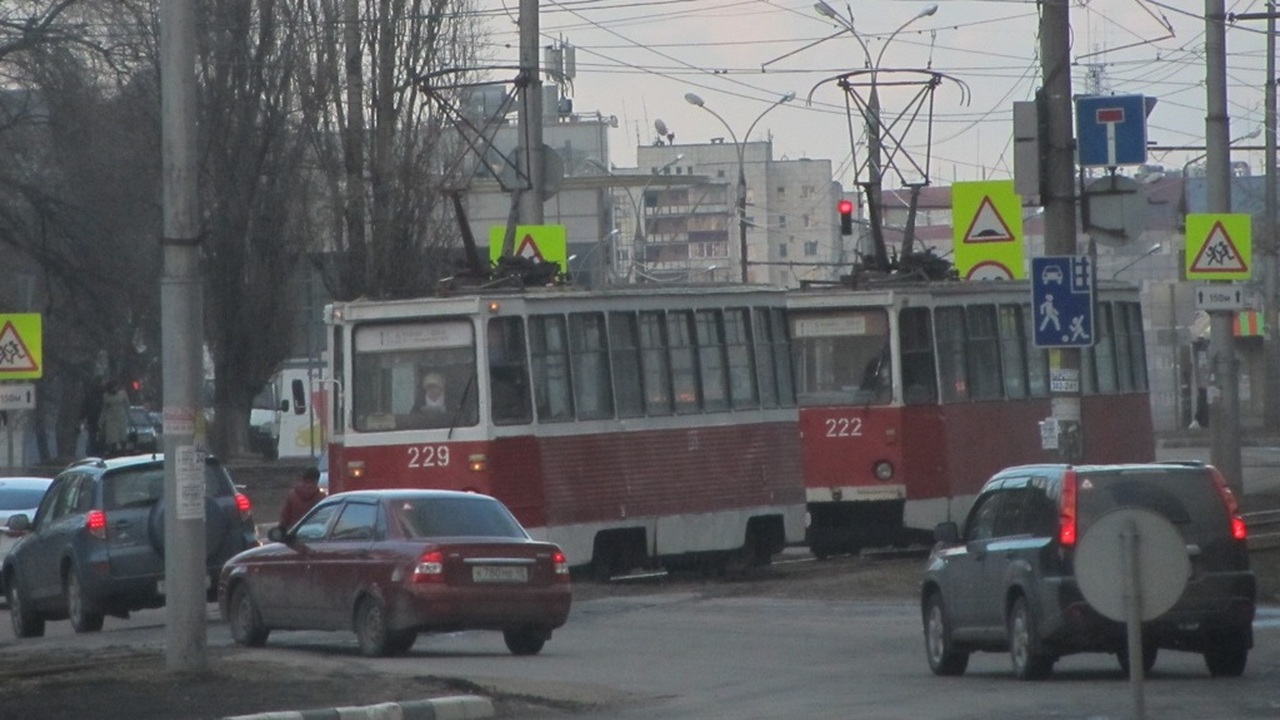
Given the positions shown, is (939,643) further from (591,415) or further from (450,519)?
(591,415)

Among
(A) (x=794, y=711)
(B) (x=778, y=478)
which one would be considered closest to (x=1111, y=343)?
(B) (x=778, y=478)

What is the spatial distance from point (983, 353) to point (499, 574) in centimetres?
1210

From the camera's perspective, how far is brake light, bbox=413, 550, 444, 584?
696 inches

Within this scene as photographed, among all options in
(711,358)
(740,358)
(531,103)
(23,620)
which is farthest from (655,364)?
(23,620)

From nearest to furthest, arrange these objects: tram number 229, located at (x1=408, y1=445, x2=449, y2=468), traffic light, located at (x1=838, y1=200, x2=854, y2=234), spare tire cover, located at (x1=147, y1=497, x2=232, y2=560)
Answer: spare tire cover, located at (x1=147, y1=497, x2=232, y2=560) < tram number 229, located at (x1=408, y1=445, x2=449, y2=468) < traffic light, located at (x1=838, y1=200, x2=854, y2=234)

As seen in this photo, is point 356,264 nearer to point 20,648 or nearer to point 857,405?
point 857,405

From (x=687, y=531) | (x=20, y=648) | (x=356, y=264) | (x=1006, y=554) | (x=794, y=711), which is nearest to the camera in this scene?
(x=794, y=711)

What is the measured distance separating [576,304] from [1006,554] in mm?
9503

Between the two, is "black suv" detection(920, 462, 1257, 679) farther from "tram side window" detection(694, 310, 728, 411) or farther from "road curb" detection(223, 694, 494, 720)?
"tram side window" detection(694, 310, 728, 411)

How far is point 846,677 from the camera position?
1645cm

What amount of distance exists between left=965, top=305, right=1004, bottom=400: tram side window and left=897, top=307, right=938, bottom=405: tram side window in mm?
674

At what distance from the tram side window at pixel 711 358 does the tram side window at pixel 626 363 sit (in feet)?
3.46

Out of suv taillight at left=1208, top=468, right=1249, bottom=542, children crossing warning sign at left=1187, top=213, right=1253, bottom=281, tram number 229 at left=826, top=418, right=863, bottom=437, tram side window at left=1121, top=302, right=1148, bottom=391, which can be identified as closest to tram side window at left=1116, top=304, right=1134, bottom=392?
tram side window at left=1121, top=302, right=1148, bottom=391

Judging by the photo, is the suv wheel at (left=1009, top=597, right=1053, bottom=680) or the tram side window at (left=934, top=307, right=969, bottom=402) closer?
the suv wheel at (left=1009, top=597, right=1053, bottom=680)
